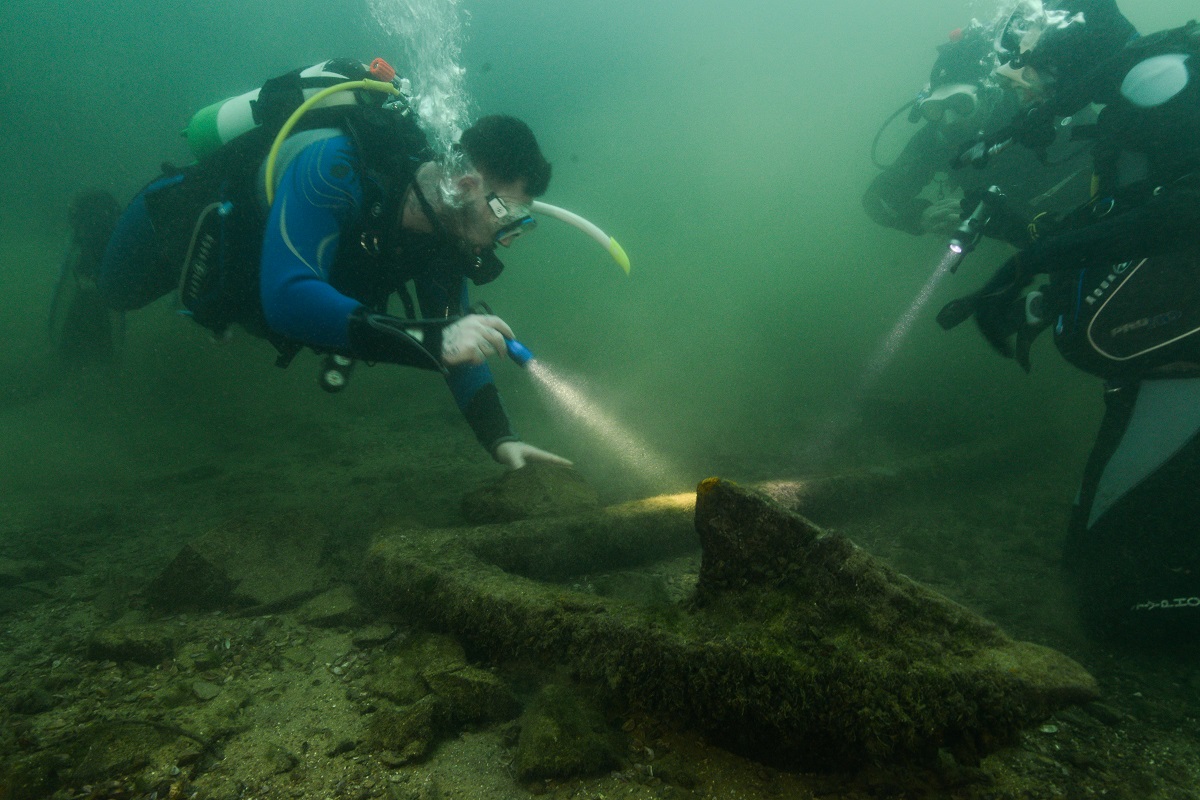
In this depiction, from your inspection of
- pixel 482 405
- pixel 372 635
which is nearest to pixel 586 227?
pixel 482 405

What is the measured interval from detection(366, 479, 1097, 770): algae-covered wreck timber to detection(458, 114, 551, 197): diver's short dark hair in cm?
213

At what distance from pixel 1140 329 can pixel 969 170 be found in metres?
5.41

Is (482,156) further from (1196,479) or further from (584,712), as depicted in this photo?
(1196,479)

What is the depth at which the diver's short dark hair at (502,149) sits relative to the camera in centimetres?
285

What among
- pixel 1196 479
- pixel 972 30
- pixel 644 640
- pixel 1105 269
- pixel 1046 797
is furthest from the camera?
pixel 972 30

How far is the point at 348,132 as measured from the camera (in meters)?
2.89

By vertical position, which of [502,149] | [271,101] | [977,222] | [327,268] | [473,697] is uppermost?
[977,222]

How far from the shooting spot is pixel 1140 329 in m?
2.93

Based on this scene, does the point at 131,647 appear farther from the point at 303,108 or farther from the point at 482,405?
the point at 303,108

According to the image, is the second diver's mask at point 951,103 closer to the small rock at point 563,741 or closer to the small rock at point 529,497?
the small rock at point 529,497

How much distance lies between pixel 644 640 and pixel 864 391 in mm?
7823

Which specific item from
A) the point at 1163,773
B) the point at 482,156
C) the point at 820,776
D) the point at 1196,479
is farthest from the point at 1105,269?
the point at 482,156

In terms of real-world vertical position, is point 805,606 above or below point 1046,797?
above

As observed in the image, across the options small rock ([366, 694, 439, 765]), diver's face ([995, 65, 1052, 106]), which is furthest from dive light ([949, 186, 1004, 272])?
small rock ([366, 694, 439, 765])
